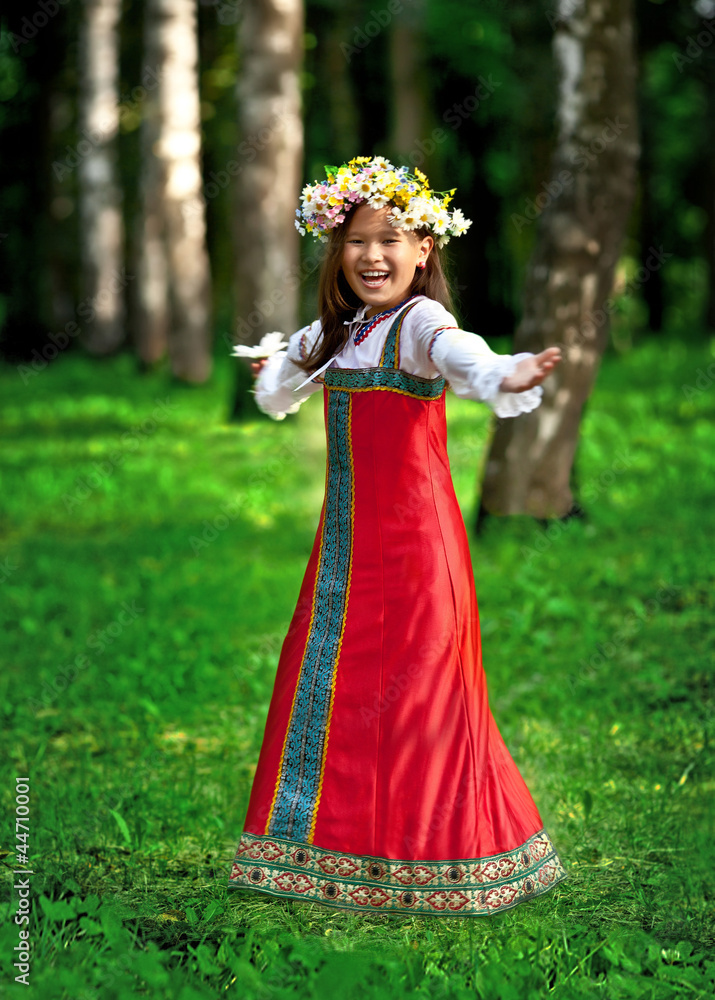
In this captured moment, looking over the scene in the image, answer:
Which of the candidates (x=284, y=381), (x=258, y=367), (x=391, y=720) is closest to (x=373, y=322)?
(x=284, y=381)

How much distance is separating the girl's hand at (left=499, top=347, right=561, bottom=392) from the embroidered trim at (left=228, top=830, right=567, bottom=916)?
4.56 feet

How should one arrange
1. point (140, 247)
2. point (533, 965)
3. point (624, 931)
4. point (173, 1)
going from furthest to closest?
point (140, 247)
point (173, 1)
point (624, 931)
point (533, 965)

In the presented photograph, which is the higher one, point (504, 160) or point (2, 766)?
point (504, 160)

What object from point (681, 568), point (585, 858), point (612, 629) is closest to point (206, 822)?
point (585, 858)

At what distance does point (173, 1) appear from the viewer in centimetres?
1641

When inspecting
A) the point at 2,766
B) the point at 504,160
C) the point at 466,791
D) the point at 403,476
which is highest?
the point at 504,160

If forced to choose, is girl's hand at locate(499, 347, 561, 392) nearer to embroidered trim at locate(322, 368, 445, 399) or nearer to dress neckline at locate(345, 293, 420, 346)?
embroidered trim at locate(322, 368, 445, 399)

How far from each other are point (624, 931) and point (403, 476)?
5.05 ft

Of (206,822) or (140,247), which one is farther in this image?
(140,247)

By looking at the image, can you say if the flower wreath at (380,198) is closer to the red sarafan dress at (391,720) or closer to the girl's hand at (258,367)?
the red sarafan dress at (391,720)

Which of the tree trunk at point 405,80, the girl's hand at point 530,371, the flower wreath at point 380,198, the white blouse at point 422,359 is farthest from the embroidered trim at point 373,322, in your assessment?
the tree trunk at point 405,80

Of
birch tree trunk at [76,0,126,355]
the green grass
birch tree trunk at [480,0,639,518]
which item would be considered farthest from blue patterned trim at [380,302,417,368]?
birch tree trunk at [76,0,126,355]

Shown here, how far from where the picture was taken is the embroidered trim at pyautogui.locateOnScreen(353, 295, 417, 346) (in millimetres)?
3664

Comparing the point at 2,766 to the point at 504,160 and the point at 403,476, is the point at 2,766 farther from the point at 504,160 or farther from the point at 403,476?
the point at 504,160
